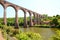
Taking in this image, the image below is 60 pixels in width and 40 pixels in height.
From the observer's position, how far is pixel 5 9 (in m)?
42.7

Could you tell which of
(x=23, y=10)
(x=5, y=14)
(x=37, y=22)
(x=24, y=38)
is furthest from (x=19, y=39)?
(x=37, y=22)

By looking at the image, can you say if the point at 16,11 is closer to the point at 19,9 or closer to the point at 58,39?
the point at 19,9

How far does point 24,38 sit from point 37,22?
212 ft

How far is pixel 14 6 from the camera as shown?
48.2 m

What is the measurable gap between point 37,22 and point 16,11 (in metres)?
33.6

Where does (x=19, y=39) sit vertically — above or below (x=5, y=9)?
below

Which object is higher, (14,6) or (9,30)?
(14,6)

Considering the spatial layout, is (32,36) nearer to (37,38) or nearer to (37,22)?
(37,38)

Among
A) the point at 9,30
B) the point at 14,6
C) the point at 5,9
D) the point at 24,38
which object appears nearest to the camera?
the point at 24,38

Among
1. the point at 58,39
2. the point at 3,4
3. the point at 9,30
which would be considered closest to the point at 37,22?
the point at 3,4

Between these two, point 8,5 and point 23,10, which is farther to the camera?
point 23,10

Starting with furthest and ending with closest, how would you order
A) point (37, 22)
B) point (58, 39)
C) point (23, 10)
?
1. point (37, 22)
2. point (23, 10)
3. point (58, 39)

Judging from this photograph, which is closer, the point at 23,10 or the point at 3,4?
the point at 3,4

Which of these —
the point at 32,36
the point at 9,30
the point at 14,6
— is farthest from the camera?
the point at 14,6
